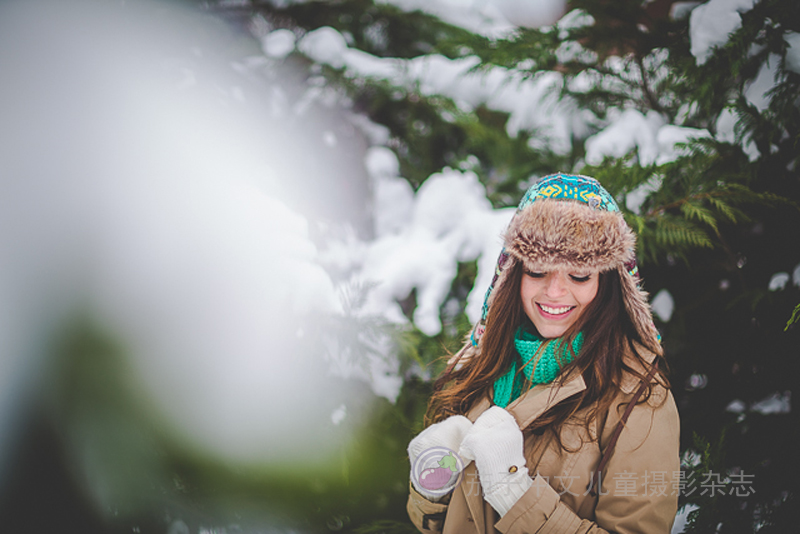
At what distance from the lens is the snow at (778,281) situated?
6.39 ft

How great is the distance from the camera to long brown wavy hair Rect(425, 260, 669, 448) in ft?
4.55

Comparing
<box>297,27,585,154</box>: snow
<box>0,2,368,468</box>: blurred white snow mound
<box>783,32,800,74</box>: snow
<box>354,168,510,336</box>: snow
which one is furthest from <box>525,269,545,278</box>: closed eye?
<box>297,27,585,154</box>: snow

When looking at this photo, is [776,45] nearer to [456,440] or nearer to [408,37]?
[456,440]

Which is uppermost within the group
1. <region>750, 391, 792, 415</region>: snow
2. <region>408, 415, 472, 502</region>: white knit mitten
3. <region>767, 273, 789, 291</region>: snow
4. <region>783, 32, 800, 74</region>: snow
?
<region>783, 32, 800, 74</region>: snow

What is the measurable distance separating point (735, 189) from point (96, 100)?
118 inches

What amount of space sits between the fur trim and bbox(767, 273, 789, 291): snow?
1107 millimetres

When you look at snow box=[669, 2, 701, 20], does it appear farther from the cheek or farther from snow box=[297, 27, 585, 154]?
the cheek

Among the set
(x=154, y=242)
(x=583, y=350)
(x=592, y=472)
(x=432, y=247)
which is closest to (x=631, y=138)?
(x=432, y=247)

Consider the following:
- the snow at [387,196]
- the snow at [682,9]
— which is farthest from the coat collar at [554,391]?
the snow at [682,9]

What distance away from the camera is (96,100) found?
2213 mm

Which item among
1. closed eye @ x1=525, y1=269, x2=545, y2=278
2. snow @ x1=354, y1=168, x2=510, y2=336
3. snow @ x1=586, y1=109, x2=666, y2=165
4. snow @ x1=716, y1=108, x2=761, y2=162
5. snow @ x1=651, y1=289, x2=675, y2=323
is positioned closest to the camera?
closed eye @ x1=525, y1=269, x2=545, y2=278

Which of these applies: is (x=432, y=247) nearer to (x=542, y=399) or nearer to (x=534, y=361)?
(x=534, y=361)

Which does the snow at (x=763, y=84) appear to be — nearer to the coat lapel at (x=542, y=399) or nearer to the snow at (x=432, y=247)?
the snow at (x=432, y=247)

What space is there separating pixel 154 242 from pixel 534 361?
1.94 m
